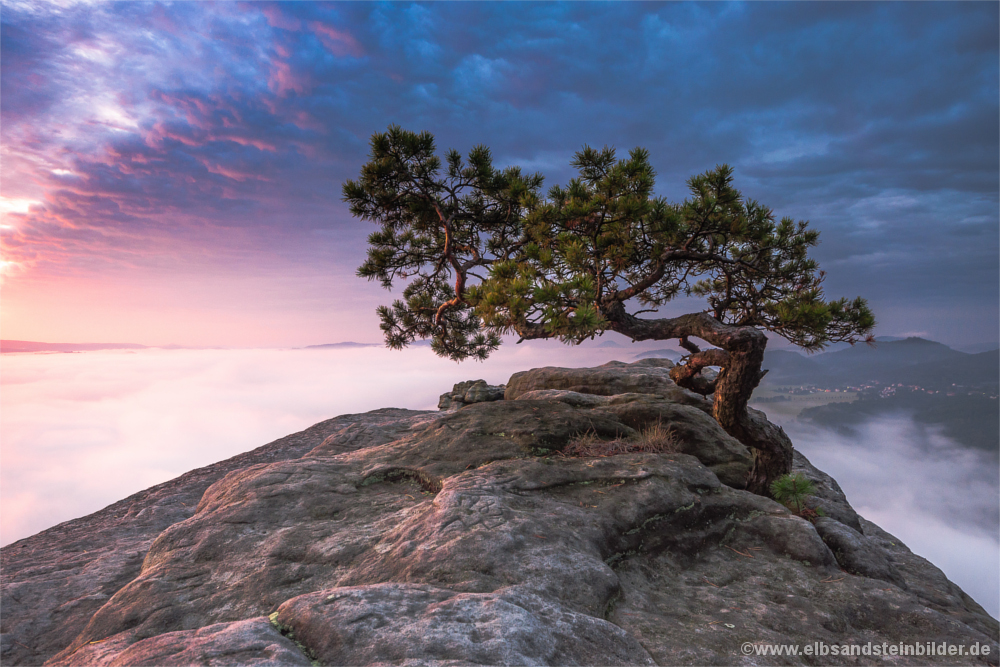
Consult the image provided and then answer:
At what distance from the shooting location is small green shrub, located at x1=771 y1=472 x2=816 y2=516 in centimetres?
946

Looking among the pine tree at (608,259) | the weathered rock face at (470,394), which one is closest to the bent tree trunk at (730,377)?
the pine tree at (608,259)

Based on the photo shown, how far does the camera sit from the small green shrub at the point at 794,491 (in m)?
9.46

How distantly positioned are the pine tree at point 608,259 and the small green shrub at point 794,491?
0.60 meters

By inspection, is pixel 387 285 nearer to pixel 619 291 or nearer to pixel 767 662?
pixel 619 291

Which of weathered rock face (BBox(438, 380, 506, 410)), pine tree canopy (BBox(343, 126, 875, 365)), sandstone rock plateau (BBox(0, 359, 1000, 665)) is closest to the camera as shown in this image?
sandstone rock plateau (BBox(0, 359, 1000, 665))

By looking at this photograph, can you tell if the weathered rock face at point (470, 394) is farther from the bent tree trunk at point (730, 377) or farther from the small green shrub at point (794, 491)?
the small green shrub at point (794, 491)

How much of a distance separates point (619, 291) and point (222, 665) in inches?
372

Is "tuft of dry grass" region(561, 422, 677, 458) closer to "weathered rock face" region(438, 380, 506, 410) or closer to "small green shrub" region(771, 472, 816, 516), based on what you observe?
"small green shrub" region(771, 472, 816, 516)

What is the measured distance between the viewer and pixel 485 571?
5348mm

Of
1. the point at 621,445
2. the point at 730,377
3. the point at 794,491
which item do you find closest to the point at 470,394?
the point at 621,445

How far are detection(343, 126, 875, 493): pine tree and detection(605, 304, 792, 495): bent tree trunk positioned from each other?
0.03 meters

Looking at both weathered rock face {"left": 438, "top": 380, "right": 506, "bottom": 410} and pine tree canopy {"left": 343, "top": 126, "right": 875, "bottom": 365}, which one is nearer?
pine tree canopy {"left": 343, "top": 126, "right": 875, "bottom": 365}

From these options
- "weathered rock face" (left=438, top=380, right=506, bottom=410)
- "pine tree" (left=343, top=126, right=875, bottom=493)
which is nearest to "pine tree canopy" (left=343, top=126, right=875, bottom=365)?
"pine tree" (left=343, top=126, right=875, bottom=493)

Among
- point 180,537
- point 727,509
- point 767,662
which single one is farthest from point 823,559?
point 180,537
